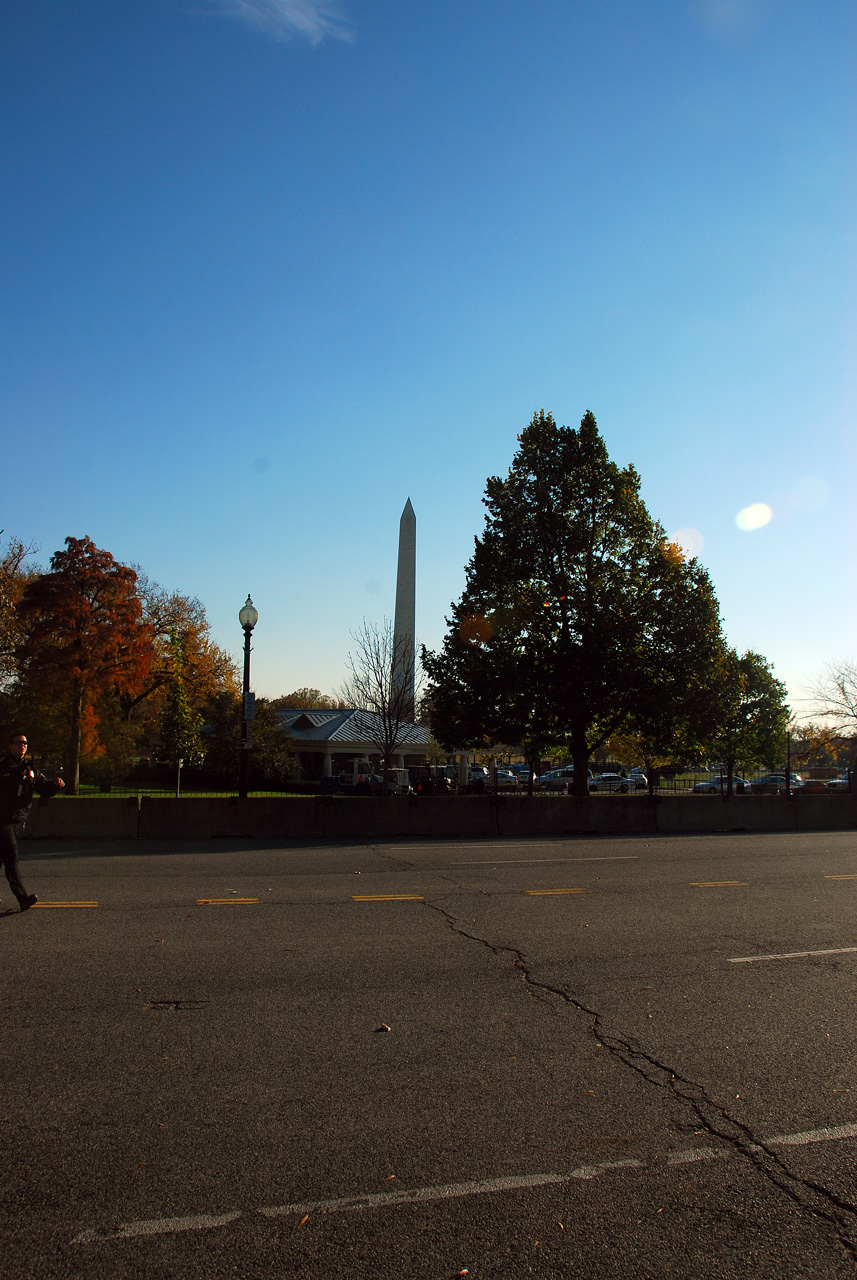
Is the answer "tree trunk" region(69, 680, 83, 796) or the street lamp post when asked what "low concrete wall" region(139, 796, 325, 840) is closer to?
the street lamp post

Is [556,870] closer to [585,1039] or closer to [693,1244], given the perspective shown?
[585,1039]

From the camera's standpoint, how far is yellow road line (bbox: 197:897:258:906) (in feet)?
31.6

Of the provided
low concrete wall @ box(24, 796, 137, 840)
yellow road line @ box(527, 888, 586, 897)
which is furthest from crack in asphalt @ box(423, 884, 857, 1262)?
low concrete wall @ box(24, 796, 137, 840)

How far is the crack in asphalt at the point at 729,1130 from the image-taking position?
3.40 meters

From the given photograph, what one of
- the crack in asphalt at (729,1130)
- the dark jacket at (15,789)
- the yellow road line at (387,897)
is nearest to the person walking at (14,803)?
the dark jacket at (15,789)

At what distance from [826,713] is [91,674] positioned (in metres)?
34.3

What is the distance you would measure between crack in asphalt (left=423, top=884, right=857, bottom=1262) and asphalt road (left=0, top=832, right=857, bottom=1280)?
0.02m

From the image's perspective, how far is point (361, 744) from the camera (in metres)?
56.3

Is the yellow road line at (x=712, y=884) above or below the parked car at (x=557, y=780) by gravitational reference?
above

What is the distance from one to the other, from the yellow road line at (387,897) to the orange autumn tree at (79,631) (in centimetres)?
2794

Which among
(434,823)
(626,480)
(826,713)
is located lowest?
(434,823)

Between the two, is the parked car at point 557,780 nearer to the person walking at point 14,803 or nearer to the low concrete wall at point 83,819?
the low concrete wall at point 83,819

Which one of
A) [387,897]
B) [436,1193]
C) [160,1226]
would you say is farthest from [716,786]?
[160,1226]

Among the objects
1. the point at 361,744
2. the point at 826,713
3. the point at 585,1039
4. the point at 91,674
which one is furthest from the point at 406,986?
the point at 361,744
